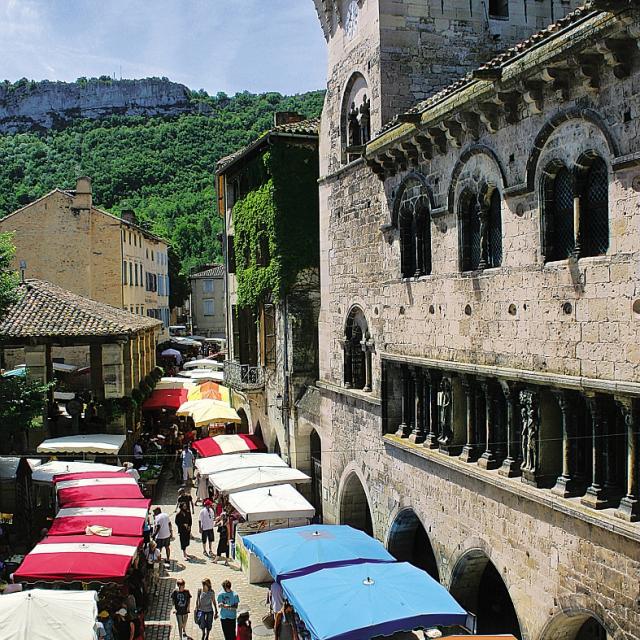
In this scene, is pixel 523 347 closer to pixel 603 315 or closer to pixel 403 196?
pixel 603 315

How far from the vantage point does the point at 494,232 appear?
528 inches

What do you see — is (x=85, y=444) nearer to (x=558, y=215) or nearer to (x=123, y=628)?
(x=123, y=628)

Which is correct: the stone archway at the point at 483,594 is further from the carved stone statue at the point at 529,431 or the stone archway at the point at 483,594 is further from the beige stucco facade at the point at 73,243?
the beige stucco facade at the point at 73,243

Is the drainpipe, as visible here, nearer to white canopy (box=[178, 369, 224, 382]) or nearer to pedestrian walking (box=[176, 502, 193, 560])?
pedestrian walking (box=[176, 502, 193, 560])

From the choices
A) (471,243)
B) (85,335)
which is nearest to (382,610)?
(471,243)

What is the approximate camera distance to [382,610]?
11.7 metres

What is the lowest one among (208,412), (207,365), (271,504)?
(271,504)


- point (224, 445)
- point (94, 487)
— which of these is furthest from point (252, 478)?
point (224, 445)

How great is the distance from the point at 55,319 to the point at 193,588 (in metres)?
12.5

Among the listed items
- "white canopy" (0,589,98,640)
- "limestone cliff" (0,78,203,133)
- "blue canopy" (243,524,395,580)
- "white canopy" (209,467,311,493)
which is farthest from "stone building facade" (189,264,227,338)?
"white canopy" (0,589,98,640)

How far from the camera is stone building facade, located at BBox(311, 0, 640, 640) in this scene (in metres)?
10.3

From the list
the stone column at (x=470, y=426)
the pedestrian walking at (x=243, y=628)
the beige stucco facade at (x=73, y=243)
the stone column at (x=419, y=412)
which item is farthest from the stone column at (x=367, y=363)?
the beige stucco facade at (x=73, y=243)

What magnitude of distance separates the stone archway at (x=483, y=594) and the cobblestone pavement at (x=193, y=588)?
439cm

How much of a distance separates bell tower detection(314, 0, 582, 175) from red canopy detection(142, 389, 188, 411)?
16.8 meters
